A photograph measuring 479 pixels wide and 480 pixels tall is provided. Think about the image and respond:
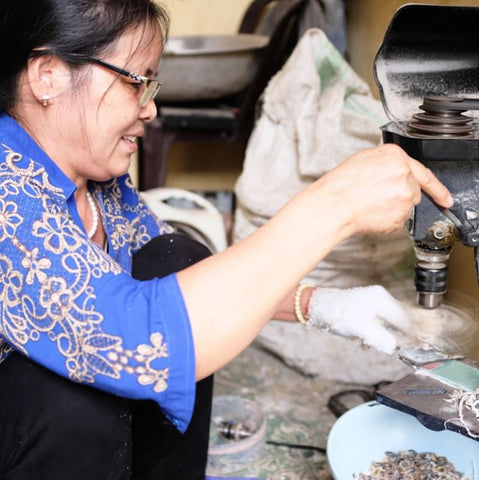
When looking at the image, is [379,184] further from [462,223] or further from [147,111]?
[147,111]

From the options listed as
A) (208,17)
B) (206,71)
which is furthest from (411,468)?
(208,17)

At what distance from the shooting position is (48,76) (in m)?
1.12

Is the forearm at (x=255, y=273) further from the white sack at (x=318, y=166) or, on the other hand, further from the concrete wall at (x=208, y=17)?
the concrete wall at (x=208, y=17)

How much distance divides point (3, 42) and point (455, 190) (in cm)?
73

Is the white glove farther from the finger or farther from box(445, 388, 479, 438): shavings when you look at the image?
the finger

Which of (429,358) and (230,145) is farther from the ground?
(429,358)

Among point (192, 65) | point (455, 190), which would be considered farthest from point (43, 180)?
point (192, 65)

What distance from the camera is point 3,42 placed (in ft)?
3.63

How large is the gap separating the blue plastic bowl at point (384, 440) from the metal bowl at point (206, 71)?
5.14 feet

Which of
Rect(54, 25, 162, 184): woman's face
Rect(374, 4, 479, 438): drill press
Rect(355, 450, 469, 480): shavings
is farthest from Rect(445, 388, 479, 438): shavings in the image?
Rect(54, 25, 162, 184): woman's face

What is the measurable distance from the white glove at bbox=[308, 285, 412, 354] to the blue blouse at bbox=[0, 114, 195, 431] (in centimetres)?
43

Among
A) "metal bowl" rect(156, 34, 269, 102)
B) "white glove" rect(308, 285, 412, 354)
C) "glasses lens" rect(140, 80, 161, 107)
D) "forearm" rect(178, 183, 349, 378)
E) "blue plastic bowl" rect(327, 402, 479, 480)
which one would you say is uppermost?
"glasses lens" rect(140, 80, 161, 107)

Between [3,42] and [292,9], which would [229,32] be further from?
[3,42]

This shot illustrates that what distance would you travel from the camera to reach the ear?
1107 mm
